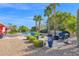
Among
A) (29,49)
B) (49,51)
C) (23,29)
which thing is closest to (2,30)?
(23,29)

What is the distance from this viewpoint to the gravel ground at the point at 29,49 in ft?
16.6

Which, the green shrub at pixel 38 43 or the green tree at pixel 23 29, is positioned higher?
the green tree at pixel 23 29

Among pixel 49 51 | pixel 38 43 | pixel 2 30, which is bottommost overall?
pixel 49 51

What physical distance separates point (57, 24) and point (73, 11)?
0.87 feet

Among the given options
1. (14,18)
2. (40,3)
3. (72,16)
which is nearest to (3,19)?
(14,18)

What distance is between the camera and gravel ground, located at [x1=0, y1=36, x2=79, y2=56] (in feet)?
16.6

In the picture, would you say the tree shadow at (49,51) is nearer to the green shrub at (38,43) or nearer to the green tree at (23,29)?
the green shrub at (38,43)

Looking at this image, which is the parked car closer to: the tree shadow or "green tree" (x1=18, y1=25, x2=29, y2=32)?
"green tree" (x1=18, y1=25, x2=29, y2=32)

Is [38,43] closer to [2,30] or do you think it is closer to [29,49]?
[29,49]

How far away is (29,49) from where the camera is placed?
5.07 m

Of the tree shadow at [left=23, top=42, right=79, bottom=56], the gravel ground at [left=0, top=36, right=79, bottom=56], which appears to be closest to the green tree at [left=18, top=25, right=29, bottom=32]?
the gravel ground at [left=0, top=36, right=79, bottom=56]

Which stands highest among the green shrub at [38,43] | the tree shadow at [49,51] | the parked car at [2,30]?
the parked car at [2,30]

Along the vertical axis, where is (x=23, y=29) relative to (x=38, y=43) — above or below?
above

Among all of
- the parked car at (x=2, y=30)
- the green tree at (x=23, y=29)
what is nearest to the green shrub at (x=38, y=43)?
the green tree at (x=23, y=29)
